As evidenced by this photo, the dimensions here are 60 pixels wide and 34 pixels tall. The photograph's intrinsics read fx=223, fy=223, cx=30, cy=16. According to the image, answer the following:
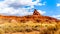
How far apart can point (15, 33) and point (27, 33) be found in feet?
5.28

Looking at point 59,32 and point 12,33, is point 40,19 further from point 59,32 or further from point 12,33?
point 59,32

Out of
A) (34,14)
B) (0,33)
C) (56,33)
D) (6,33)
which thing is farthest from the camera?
(34,14)

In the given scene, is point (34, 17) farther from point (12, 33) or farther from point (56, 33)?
point (56, 33)

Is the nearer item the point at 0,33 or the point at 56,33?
the point at 56,33

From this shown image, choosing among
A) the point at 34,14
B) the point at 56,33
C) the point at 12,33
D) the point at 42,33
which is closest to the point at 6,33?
the point at 12,33

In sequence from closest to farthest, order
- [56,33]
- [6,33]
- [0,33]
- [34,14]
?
[56,33] < [0,33] < [6,33] < [34,14]

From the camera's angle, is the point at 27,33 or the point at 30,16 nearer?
the point at 27,33

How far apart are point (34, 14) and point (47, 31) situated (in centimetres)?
4526

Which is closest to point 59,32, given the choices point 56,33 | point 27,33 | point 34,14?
point 56,33

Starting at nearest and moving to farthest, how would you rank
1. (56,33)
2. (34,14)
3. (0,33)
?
1. (56,33)
2. (0,33)
3. (34,14)

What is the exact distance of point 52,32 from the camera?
75.4 ft

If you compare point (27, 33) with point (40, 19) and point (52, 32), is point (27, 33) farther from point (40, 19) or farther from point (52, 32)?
point (40, 19)

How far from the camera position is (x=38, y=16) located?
6975 cm

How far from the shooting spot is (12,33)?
27625mm
